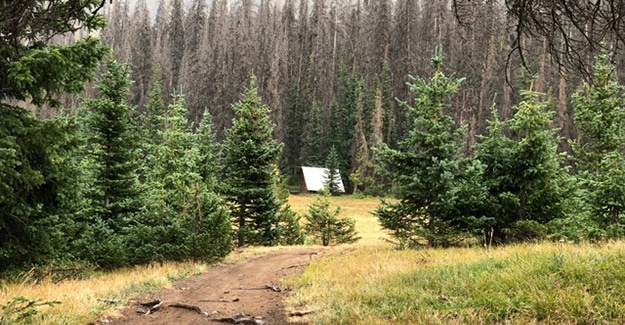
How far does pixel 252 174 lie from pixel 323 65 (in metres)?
68.0

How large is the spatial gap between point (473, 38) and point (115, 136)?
5316 cm

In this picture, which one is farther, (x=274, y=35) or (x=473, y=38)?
(x=274, y=35)

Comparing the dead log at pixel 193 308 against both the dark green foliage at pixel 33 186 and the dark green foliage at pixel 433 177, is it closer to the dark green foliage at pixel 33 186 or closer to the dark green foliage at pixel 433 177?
the dark green foliage at pixel 33 186

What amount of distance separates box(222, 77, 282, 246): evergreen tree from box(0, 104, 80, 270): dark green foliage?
426 inches

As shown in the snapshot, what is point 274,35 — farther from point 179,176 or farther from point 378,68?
point 179,176

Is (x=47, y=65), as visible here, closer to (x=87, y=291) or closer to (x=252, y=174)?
(x=87, y=291)

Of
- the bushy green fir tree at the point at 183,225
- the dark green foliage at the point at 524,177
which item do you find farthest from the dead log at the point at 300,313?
the dark green foliage at the point at 524,177

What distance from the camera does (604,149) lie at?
51.0 ft

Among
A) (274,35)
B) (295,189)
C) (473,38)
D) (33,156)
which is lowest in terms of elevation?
(295,189)

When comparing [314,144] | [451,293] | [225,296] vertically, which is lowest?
[225,296]

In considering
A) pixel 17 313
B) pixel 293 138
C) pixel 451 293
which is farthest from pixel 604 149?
pixel 293 138

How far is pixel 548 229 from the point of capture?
12.2 m

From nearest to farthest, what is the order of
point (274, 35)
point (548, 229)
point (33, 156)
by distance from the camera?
point (33, 156)
point (548, 229)
point (274, 35)

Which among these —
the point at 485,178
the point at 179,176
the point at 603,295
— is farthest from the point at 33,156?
the point at 485,178
